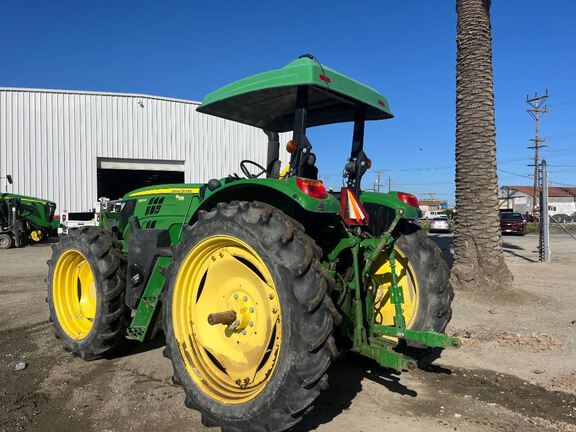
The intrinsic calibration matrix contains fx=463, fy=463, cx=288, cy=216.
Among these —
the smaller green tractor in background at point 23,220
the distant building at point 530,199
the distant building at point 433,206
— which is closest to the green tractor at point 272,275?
the smaller green tractor in background at point 23,220

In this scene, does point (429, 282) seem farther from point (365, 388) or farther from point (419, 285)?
point (365, 388)

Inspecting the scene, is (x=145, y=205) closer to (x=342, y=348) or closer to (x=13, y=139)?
(x=342, y=348)

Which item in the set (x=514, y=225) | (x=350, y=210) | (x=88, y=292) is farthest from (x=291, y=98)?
(x=514, y=225)

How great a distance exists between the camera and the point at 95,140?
24172mm

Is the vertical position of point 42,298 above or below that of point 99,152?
below

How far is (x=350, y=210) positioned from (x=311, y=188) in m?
0.75

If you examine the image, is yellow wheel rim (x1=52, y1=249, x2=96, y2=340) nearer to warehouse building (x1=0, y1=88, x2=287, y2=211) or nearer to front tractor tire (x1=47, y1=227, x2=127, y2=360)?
front tractor tire (x1=47, y1=227, x2=127, y2=360)

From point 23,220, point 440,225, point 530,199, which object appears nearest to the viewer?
point 23,220

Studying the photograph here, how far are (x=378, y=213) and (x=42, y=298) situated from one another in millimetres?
6512

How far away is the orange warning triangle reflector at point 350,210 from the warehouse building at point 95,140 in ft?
73.6

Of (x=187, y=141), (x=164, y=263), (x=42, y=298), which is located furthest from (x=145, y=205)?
(x=187, y=141)

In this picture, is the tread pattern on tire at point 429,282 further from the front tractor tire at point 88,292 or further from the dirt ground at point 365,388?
the front tractor tire at point 88,292

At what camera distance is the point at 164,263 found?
4.41 metres

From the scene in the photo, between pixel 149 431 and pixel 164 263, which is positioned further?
pixel 164 263
